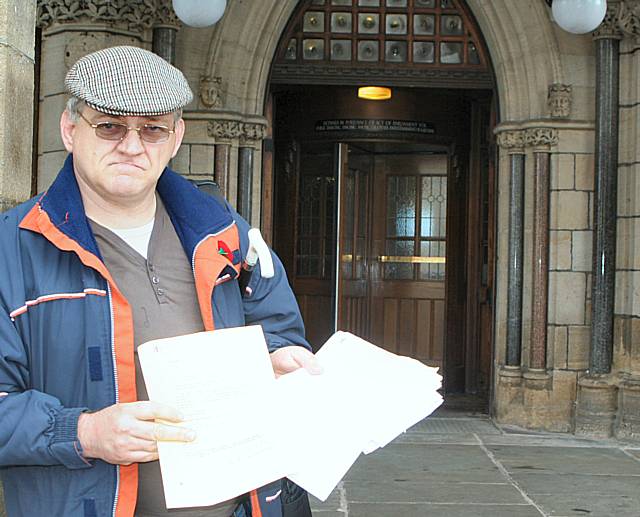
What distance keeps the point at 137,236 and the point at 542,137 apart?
564cm

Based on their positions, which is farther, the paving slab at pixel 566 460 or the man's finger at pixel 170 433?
the paving slab at pixel 566 460

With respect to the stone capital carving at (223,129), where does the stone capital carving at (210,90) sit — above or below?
above

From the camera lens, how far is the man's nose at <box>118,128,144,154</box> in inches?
68.0

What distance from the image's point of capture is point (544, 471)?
5770 mm

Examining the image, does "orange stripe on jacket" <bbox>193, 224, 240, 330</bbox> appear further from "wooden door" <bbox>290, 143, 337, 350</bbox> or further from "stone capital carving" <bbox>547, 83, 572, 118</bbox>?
"wooden door" <bbox>290, 143, 337, 350</bbox>

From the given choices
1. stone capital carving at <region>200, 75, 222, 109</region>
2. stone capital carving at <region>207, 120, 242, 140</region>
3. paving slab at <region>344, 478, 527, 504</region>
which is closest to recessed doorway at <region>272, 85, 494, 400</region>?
stone capital carving at <region>207, 120, 242, 140</region>

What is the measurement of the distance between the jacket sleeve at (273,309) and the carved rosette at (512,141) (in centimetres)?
544

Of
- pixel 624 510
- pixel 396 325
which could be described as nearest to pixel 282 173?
pixel 396 325

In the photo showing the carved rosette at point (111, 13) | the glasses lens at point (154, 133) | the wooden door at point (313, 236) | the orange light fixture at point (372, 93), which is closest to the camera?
the glasses lens at point (154, 133)

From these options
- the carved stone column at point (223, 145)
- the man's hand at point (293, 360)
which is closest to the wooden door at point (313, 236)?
the carved stone column at point (223, 145)

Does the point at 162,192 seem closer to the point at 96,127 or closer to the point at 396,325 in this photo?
the point at 96,127

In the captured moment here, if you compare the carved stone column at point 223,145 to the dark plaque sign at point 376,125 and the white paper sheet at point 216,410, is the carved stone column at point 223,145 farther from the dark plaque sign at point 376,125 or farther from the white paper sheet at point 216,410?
the white paper sheet at point 216,410

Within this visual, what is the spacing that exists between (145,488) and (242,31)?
5.71m

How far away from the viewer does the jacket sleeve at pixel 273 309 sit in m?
1.96
